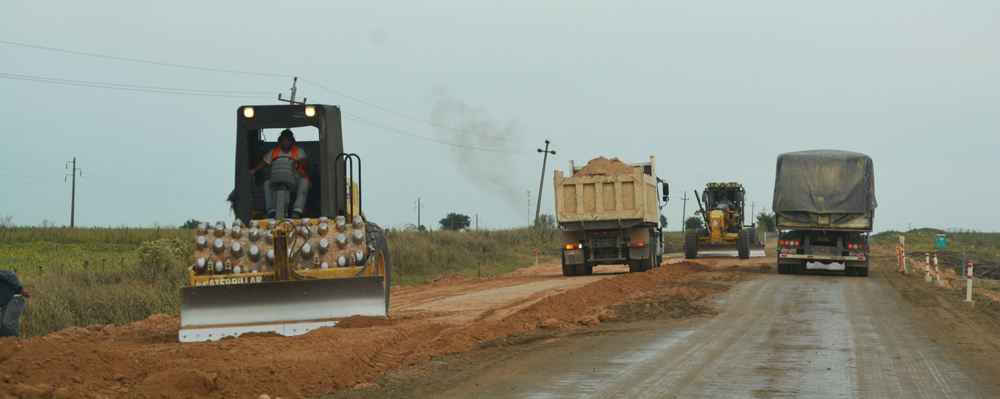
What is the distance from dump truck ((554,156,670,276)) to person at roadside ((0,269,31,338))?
14108mm

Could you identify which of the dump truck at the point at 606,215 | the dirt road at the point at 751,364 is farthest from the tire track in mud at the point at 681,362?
the dump truck at the point at 606,215

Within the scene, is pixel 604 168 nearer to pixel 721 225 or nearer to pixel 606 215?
pixel 606 215

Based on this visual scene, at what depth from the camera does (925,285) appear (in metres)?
20.0

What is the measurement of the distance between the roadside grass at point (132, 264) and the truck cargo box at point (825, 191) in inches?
413

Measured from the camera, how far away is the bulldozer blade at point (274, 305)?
9.23m

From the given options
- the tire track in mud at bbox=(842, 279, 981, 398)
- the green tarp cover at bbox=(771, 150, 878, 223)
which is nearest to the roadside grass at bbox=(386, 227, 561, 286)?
the green tarp cover at bbox=(771, 150, 878, 223)

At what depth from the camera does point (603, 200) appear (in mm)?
22094

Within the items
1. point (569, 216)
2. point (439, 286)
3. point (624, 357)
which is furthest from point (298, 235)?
point (569, 216)

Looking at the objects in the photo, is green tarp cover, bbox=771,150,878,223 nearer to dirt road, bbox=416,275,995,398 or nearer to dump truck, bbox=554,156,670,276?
dump truck, bbox=554,156,670,276

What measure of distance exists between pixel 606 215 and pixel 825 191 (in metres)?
6.15

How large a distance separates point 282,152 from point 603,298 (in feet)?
23.2

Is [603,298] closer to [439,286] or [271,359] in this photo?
[439,286]

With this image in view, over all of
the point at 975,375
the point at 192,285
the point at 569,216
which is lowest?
the point at 975,375

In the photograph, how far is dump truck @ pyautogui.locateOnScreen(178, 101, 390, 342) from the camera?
930cm
